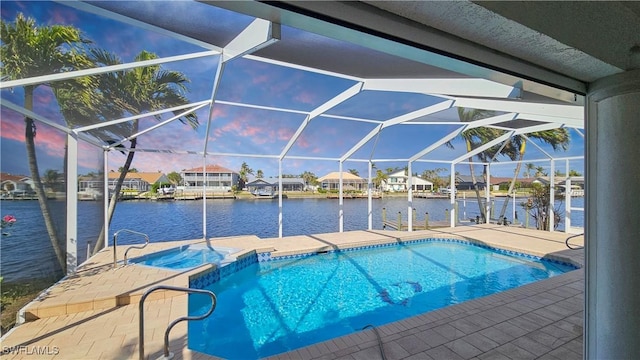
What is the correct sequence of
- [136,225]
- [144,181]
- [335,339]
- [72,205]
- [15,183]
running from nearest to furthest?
[335,339] < [15,183] < [72,205] < [136,225] < [144,181]

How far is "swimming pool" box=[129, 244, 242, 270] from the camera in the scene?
Result: 23.9 ft

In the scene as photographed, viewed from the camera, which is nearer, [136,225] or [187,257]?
[187,257]

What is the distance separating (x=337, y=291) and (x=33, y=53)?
6645mm

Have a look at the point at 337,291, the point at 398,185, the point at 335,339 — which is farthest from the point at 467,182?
the point at 335,339

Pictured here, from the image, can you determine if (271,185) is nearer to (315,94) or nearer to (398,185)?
(398,185)

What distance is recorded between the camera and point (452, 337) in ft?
11.4

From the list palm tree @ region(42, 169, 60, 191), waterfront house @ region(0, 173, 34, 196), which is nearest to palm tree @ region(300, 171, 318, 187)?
palm tree @ region(42, 169, 60, 191)

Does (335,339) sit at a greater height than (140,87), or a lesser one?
lesser

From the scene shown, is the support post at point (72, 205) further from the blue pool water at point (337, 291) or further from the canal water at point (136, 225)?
the blue pool water at point (337, 291)

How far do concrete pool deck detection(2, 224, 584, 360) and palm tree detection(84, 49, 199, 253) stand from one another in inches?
139

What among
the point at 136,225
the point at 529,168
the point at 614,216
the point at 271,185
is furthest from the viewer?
the point at 271,185

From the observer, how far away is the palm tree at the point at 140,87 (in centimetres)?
453

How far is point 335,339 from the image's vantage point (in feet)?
11.4

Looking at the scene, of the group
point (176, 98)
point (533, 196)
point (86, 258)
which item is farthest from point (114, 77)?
point (533, 196)
